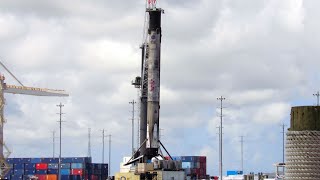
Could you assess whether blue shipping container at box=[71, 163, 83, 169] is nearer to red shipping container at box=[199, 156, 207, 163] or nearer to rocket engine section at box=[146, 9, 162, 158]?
red shipping container at box=[199, 156, 207, 163]

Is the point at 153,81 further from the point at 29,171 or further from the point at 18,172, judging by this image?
the point at 18,172

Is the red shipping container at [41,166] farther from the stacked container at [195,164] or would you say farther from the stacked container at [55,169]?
the stacked container at [195,164]

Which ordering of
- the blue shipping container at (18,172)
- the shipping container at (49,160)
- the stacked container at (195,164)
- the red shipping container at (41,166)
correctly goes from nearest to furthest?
the stacked container at (195,164) → the red shipping container at (41,166) → the shipping container at (49,160) → the blue shipping container at (18,172)

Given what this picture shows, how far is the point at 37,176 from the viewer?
190 meters

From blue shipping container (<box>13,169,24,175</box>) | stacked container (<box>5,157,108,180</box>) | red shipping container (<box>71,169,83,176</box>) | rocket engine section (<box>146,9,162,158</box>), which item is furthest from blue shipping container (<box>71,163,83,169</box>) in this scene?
rocket engine section (<box>146,9,162,158</box>)

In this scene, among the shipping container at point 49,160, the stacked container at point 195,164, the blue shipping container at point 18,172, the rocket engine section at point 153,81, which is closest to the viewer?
the rocket engine section at point 153,81

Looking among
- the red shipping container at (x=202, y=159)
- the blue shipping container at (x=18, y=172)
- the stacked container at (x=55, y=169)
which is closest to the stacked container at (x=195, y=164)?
the red shipping container at (x=202, y=159)

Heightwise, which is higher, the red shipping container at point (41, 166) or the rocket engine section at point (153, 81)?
the rocket engine section at point (153, 81)

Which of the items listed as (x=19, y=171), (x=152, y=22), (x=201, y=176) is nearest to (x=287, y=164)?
(x=152, y=22)

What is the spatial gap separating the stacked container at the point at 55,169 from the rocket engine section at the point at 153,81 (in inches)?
3300

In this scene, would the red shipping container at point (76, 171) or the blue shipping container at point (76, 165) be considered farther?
the blue shipping container at point (76, 165)

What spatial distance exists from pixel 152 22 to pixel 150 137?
60.0ft

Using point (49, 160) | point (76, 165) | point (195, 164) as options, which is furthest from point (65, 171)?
point (195, 164)

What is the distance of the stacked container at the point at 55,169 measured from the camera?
18600 cm
